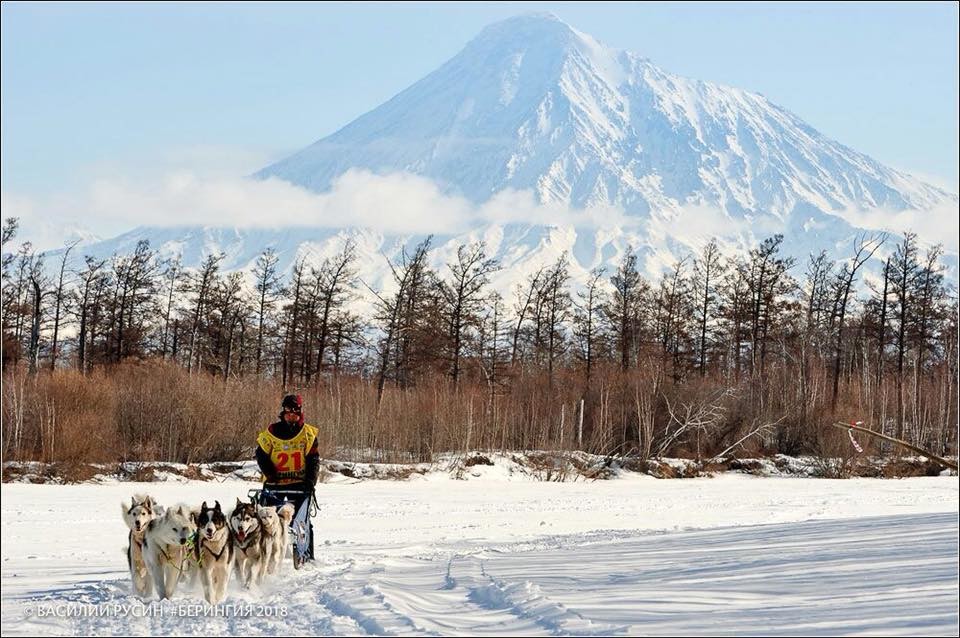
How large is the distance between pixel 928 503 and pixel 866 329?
2357 centimetres

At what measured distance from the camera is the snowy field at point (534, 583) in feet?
23.8

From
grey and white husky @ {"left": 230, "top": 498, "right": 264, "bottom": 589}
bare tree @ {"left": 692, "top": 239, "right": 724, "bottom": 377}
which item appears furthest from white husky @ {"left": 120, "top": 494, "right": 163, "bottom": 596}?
bare tree @ {"left": 692, "top": 239, "right": 724, "bottom": 377}

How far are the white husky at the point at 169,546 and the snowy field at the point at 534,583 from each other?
20 cm

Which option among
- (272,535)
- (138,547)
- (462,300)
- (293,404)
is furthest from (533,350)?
(138,547)

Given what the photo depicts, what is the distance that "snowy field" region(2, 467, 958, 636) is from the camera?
7262 mm

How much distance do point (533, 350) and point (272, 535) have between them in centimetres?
4295

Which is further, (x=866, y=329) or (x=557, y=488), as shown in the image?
(x=866, y=329)

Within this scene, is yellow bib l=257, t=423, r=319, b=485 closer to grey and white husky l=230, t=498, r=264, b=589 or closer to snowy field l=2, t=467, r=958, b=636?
snowy field l=2, t=467, r=958, b=636

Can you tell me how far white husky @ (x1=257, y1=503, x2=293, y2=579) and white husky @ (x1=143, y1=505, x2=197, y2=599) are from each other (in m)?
0.90

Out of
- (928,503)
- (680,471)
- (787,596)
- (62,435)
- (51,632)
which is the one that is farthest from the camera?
(680,471)

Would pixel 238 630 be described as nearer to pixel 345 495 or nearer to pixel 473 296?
pixel 345 495

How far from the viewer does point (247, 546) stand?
961cm

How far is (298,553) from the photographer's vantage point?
11.0 m

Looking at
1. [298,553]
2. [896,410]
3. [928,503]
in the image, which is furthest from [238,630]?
[896,410]
